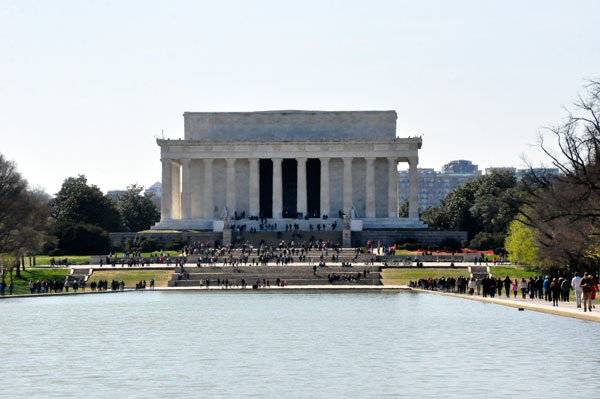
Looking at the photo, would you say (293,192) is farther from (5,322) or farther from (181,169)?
(5,322)

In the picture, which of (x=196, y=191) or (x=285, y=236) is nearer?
(x=285, y=236)

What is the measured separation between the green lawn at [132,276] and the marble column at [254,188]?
120 feet

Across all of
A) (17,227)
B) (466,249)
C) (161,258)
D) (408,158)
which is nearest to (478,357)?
(17,227)

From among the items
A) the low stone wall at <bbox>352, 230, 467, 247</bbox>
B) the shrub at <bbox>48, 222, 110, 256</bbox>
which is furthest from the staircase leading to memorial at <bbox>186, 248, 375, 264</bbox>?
the shrub at <bbox>48, 222, 110, 256</bbox>

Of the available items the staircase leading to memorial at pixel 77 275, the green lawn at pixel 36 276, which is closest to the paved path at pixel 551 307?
the staircase leading to memorial at pixel 77 275

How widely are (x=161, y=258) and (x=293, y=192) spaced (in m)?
36.2

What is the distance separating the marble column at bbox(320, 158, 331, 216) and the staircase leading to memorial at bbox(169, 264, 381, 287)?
35300mm

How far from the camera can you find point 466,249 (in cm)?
11250

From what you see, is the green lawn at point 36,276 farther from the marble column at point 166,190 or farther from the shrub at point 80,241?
the marble column at point 166,190

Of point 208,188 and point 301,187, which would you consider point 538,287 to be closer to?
point 301,187

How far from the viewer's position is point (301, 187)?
12812cm

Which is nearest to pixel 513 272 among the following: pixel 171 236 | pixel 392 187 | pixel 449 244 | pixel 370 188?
pixel 449 244

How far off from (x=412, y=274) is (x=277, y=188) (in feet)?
141

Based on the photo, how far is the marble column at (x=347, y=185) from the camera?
127375 mm
